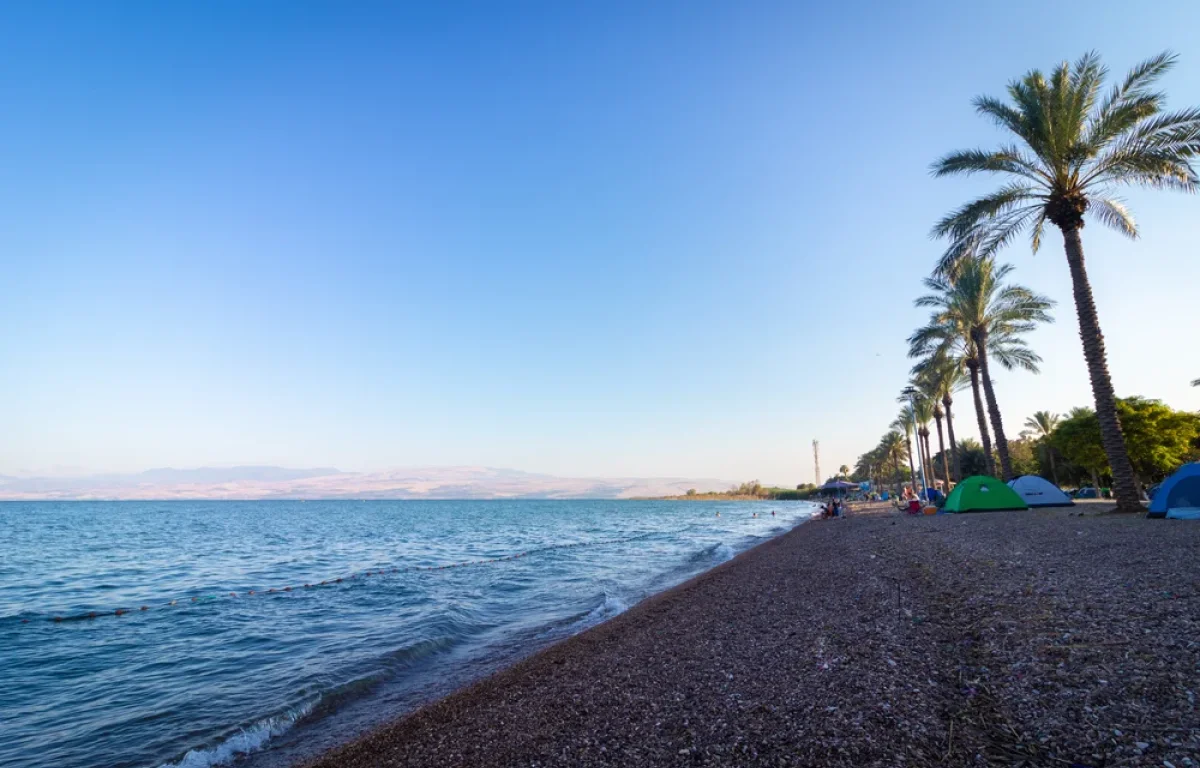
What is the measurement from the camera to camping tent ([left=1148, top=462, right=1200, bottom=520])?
16.5 meters

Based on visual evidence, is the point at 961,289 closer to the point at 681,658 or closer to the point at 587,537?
the point at 587,537

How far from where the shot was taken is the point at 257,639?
13.0m

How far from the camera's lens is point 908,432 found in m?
81.9

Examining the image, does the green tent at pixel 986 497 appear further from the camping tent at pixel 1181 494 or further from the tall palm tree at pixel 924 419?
the tall palm tree at pixel 924 419

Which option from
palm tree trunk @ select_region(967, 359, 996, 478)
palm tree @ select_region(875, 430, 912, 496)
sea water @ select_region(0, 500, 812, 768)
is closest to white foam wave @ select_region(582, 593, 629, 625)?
sea water @ select_region(0, 500, 812, 768)

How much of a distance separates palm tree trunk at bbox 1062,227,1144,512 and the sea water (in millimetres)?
15316

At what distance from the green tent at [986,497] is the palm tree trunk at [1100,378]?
8146mm

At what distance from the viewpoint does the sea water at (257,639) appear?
8.00 m

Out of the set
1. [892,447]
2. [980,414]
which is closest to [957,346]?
[980,414]

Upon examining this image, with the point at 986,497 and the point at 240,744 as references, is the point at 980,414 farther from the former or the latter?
the point at 240,744

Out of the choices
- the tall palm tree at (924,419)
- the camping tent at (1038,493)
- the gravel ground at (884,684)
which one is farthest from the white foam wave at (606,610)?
the tall palm tree at (924,419)

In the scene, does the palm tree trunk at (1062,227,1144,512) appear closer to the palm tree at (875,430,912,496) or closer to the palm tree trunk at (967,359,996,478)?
the palm tree trunk at (967,359,996,478)

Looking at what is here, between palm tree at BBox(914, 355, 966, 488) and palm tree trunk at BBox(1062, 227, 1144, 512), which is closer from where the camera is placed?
palm tree trunk at BBox(1062, 227, 1144, 512)

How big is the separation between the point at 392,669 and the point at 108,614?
37.9ft
